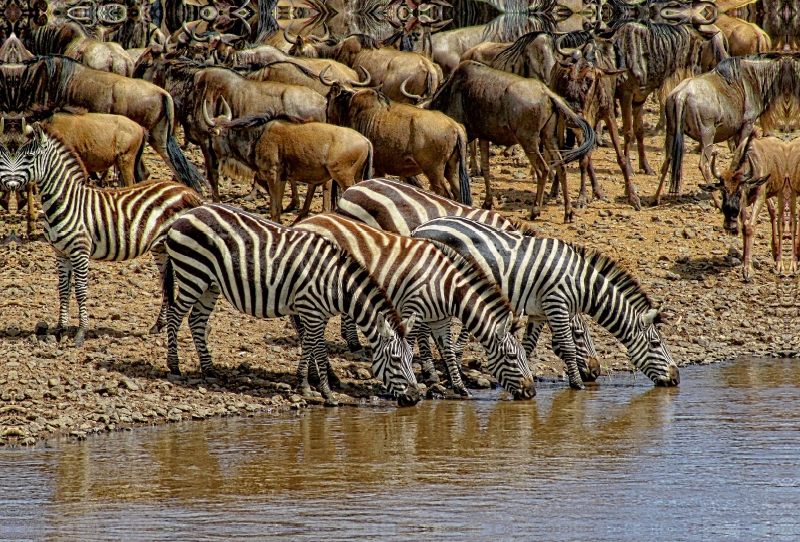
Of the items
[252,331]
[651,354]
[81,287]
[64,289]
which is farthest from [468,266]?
[64,289]

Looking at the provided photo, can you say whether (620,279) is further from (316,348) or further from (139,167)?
(139,167)

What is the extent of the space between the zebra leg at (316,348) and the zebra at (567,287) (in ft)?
4.93

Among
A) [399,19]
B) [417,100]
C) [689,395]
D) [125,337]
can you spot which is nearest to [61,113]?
[125,337]

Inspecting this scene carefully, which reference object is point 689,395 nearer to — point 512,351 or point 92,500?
point 512,351

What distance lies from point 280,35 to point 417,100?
22.3ft

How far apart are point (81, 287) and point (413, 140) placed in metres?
5.59

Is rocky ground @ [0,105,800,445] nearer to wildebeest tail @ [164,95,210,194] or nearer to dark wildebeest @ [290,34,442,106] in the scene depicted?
wildebeest tail @ [164,95,210,194]

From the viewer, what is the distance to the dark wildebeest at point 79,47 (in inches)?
835

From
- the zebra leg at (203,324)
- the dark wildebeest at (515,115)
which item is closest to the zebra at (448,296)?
the zebra leg at (203,324)

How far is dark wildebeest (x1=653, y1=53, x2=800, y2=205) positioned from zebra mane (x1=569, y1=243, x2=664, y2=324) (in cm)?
631

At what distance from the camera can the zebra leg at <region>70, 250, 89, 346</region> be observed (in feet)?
37.0

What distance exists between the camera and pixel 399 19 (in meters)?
28.7

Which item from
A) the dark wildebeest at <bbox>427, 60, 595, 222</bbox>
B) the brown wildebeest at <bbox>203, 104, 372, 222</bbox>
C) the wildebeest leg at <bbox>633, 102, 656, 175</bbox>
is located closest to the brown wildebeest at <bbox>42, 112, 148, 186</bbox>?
the brown wildebeest at <bbox>203, 104, 372, 222</bbox>

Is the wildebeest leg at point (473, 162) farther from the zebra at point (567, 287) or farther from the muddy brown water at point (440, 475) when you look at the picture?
the muddy brown water at point (440, 475)
